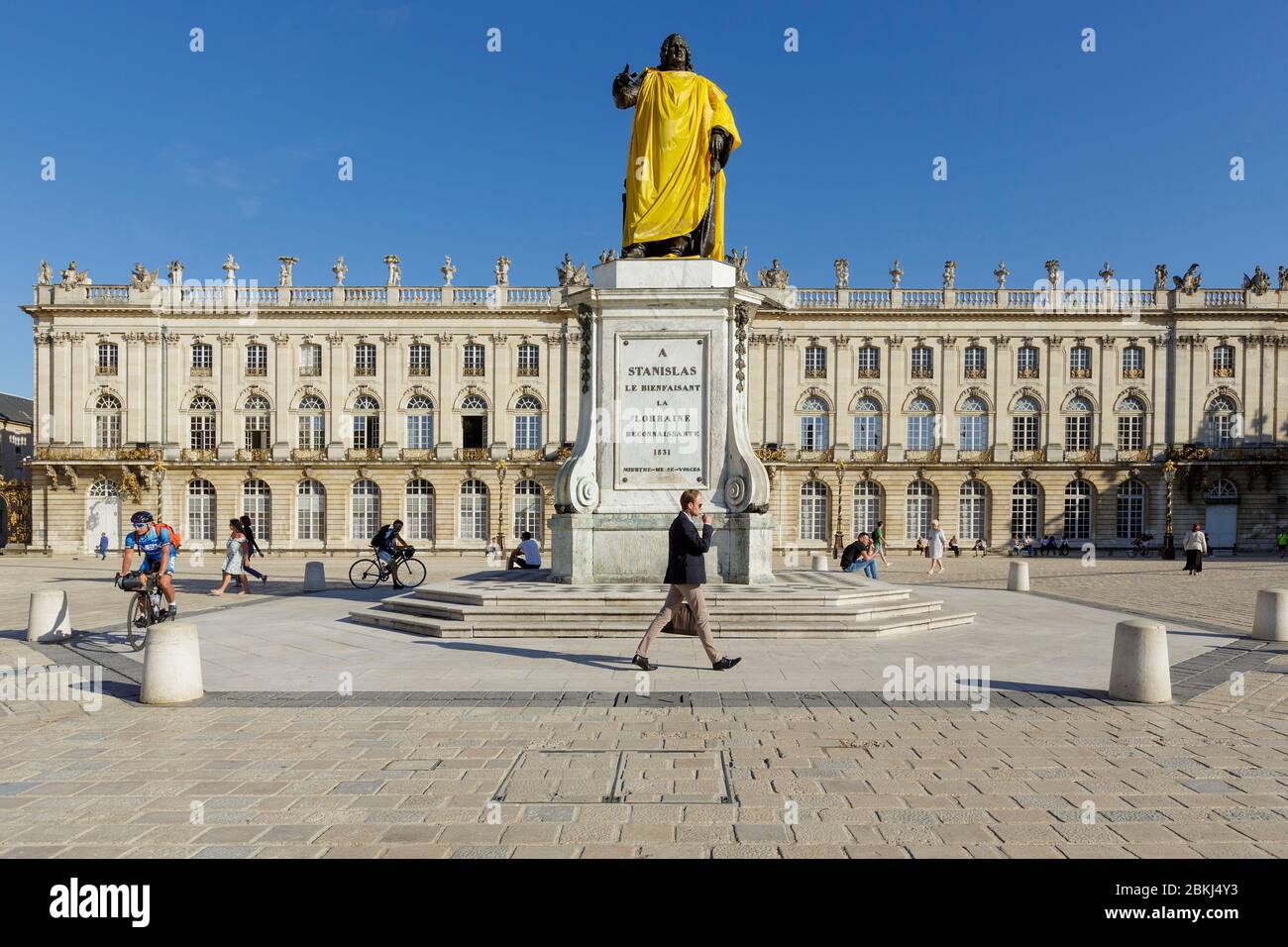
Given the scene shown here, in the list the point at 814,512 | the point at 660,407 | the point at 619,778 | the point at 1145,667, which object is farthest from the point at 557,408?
the point at 619,778

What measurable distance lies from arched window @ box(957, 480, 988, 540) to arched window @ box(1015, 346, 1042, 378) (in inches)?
269

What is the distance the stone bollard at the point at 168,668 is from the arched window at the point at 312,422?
39482 millimetres

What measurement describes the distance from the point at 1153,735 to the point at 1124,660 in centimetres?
119

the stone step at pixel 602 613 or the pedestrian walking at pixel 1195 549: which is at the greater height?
the stone step at pixel 602 613

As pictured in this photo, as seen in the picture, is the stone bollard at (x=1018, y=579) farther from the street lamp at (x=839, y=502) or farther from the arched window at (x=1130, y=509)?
the arched window at (x=1130, y=509)

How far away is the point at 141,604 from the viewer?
31.1 ft

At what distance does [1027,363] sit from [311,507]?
4257cm

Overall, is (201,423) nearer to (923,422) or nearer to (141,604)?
(141,604)

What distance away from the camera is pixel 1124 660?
21.8 ft

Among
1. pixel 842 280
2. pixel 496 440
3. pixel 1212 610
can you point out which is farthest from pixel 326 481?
pixel 1212 610

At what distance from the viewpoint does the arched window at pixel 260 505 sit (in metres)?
42.4

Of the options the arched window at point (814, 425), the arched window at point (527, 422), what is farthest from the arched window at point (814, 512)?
the arched window at point (527, 422)

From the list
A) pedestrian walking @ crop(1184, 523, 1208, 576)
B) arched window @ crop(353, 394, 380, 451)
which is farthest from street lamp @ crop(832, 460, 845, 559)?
arched window @ crop(353, 394, 380, 451)

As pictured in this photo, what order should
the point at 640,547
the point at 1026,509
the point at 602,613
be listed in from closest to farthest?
the point at 602,613, the point at 640,547, the point at 1026,509
